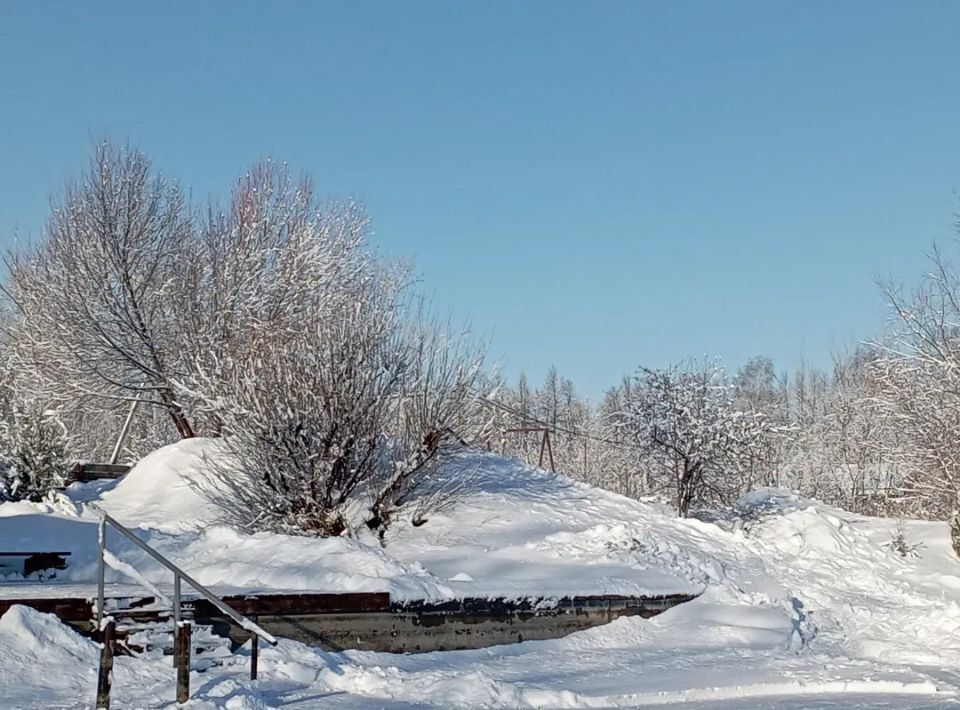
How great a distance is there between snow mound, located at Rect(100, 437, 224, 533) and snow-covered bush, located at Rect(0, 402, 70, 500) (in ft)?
3.77

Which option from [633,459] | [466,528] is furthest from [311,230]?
[466,528]

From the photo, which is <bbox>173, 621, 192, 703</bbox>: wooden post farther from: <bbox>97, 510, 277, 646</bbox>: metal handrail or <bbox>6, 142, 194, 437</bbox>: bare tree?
<bbox>6, 142, 194, 437</bbox>: bare tree

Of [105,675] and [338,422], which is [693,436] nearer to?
[338,422]

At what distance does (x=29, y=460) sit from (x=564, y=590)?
12.3m

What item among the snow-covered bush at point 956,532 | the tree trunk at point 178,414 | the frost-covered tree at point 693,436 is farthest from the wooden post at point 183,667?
the tree trunk at point 178,414

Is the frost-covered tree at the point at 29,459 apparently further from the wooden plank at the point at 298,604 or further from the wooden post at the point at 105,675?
the wooden post at the point at 105,675

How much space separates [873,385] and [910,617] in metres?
14.2

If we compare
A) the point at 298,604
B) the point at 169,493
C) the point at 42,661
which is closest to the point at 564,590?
the point at 298,604

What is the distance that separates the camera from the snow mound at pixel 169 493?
645 inches

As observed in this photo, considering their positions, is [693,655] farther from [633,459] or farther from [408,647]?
[633,459]

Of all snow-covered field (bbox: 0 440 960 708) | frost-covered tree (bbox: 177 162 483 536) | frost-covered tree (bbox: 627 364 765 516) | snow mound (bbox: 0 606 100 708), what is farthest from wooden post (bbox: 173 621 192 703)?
frost-covered tree (bbox: 627 364 765 516)

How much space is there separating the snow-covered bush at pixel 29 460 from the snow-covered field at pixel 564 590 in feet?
2.33

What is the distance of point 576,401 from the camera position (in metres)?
85.4

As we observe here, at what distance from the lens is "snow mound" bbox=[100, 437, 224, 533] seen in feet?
53.8
